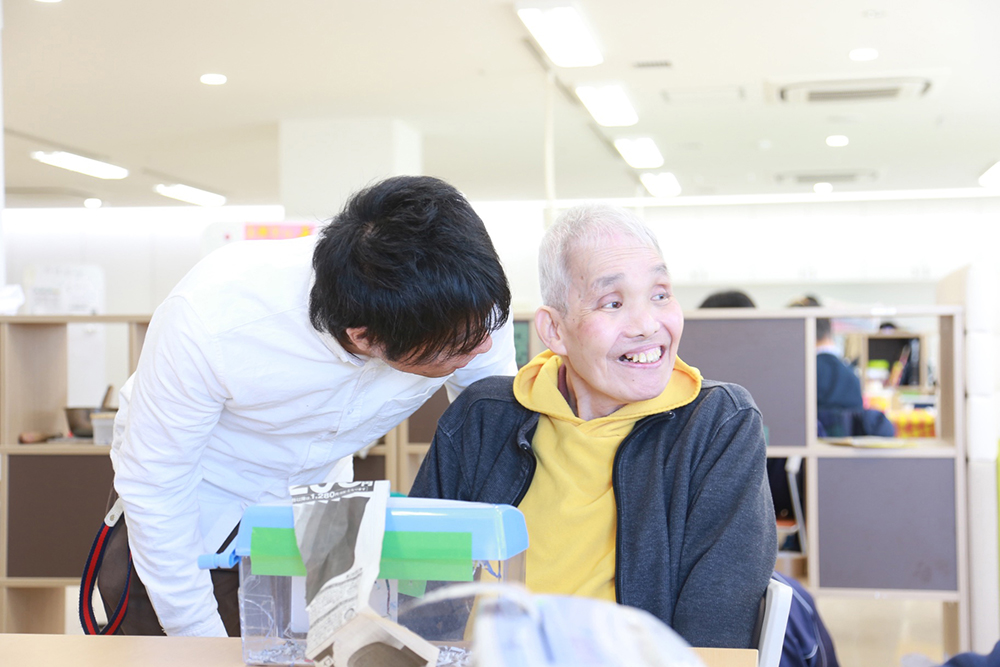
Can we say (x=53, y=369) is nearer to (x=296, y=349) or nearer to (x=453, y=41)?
(x=453, y=41)

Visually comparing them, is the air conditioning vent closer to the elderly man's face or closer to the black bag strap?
the elderly man's face

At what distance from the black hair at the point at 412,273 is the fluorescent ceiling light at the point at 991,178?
750 cm

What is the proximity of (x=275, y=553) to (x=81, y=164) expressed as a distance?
24.0ft

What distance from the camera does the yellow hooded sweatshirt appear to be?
1.37 meters

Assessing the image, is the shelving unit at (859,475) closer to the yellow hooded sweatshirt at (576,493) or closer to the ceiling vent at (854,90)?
the yellow hooded sweatshirt at (576,493)

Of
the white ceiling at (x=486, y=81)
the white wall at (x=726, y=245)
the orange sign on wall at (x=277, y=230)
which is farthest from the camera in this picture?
A: the white wall at (x=726, y=245)

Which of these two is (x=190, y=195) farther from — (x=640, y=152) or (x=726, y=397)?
(x=726, y=397)

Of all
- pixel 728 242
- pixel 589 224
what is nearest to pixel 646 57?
pixel 589 224

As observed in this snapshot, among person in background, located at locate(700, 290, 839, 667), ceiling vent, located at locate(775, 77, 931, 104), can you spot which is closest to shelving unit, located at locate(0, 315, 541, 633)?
person in background, located at locate(700, 290, 839, 667)

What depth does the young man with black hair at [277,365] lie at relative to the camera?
1.19m

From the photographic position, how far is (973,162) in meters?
7.40

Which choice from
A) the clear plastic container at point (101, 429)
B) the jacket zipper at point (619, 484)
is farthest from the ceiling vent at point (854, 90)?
the jacket zipper at point (619, 484)

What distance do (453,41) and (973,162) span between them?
16.2 ft

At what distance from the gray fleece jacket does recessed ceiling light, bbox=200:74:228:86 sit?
4.14 m
